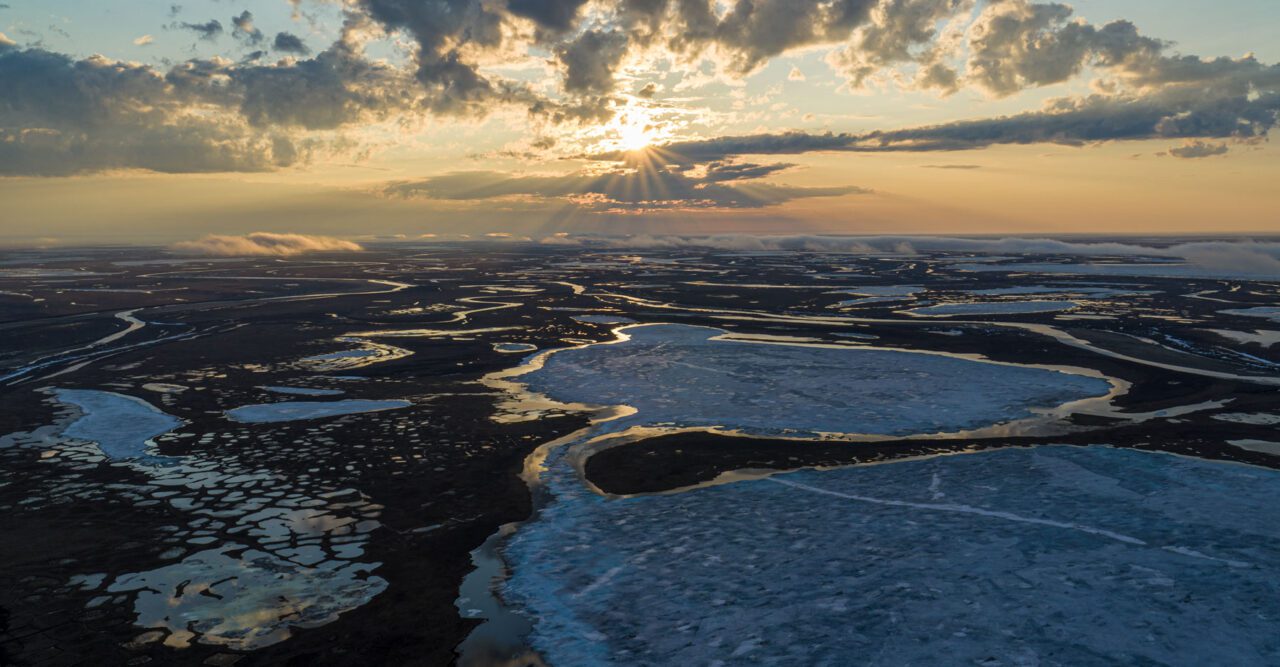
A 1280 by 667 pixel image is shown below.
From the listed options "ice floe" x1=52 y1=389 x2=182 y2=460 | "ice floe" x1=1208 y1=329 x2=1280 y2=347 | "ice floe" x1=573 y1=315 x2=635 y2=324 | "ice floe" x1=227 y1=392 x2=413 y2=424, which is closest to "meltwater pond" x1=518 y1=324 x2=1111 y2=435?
"ice floe" x1=227 y1=392 x2=413 y2=424

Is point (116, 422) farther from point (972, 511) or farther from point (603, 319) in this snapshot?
point (603, 319)

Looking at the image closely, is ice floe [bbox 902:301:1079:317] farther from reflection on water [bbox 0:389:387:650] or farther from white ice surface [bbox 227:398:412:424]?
reflection on water [bbox 0:389:387:650]

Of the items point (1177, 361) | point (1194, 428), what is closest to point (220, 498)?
point (1194, 428)

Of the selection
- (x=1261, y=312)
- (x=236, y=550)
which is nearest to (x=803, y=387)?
(x=236, y=550)

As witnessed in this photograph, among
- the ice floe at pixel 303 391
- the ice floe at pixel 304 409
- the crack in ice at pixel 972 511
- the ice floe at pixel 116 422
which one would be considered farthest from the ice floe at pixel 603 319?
the crack in ice at pixel 972 511

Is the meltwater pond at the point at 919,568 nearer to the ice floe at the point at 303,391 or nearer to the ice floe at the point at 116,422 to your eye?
the ice floe at the point at 116,422

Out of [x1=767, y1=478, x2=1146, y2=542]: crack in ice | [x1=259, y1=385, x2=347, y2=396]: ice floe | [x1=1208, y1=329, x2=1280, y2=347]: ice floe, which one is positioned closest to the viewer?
[x1=767, y1=478, x2=1146, y2=542]: crack in ice
